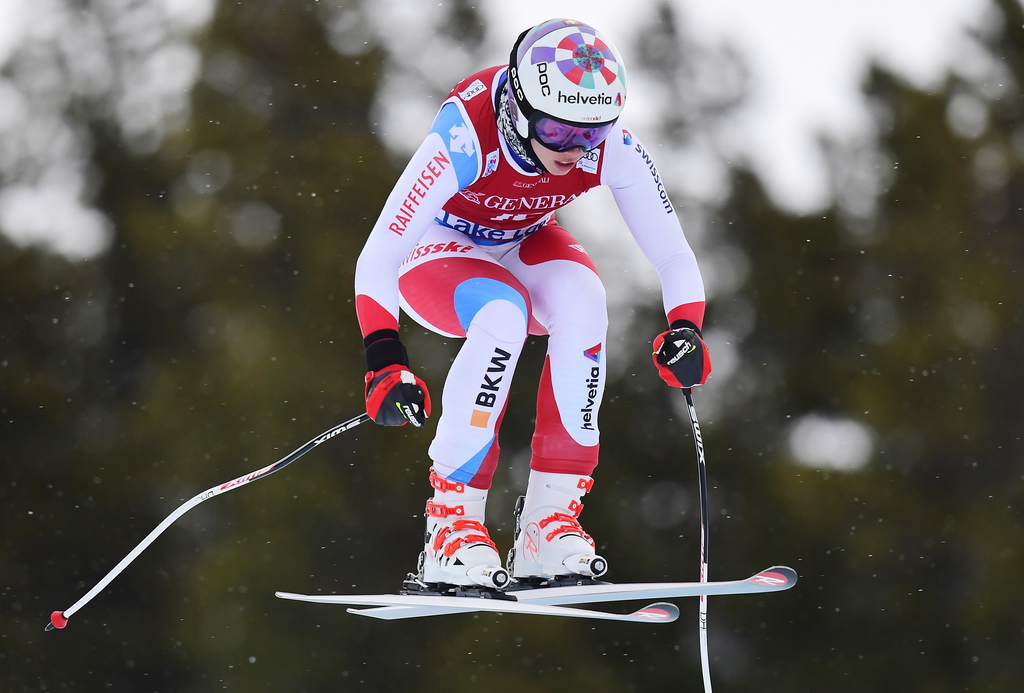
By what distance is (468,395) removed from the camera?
180 inches

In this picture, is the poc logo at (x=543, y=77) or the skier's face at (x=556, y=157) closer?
the poc logo at (x=543, y=77)

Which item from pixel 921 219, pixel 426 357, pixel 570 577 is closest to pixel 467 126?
pixel 570 577

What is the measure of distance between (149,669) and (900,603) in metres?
11.7

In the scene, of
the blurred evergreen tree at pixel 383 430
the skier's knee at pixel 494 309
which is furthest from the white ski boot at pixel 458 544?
the blurred evergreen tree at pixel 383 430

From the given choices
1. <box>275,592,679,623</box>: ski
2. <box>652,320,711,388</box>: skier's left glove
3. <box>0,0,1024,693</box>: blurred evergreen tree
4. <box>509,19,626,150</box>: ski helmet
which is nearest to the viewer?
<box>509,19,626,150</box>: ski helmet

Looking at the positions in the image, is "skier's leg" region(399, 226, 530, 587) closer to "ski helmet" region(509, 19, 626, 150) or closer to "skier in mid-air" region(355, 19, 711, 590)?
"skier in mid-air" region(355, 19, 711, 590)

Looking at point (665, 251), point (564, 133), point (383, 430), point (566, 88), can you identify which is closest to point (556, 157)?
point (564, 133)

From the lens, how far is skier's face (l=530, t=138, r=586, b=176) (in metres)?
4.43

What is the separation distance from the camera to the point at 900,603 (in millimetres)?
19188

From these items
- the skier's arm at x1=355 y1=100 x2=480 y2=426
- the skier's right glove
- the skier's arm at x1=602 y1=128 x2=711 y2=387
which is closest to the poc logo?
the skier's arm at x1=355 y1=100 x2=480 y2=426

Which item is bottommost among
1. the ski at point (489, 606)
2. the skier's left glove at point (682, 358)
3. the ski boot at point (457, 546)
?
the ski at point (489, 606)

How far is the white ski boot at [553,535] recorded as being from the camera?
4.68 m

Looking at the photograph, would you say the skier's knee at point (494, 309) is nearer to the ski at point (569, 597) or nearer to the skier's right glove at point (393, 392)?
the skier's right glove at point (393, 392)

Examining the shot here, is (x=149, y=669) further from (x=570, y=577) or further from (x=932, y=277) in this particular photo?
(x=570, y=577)
